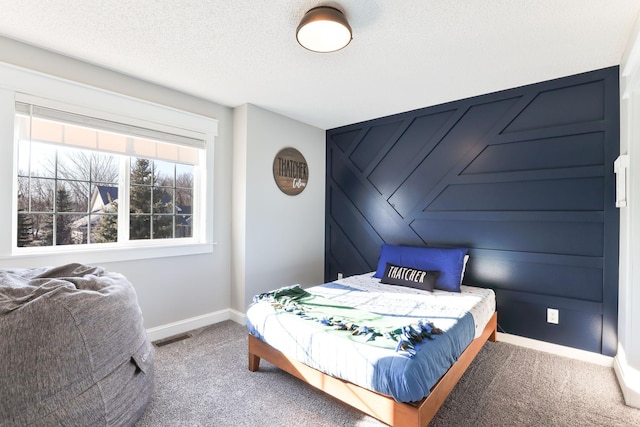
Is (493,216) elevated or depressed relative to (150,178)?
depressed

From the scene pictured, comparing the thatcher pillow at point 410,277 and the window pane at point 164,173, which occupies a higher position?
the window pane at point 164,173

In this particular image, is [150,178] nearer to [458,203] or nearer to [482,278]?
[458,203]

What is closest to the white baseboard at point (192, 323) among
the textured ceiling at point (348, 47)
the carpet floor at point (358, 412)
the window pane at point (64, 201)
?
the carpet floor at point (358, 412)

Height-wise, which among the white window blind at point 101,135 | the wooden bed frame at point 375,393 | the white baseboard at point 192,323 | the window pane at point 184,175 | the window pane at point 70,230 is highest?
the white window blind at point 101,135

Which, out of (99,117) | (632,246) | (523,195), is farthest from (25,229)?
(632,246)

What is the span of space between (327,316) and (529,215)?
2.17 m

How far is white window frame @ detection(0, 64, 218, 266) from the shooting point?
2166 mm

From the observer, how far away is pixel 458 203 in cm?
323

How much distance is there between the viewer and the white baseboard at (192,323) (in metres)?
2.89

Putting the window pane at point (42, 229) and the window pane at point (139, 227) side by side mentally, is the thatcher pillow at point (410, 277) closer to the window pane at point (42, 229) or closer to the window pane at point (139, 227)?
the window pane at point (139, 227)

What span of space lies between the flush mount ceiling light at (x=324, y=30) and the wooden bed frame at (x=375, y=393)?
2.09 metres

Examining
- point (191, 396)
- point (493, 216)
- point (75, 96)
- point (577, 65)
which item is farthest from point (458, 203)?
point (75, 96)

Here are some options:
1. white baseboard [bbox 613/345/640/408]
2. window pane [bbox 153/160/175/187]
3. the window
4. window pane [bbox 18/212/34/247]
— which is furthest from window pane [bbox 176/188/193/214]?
white baseboard [bbox 613/345/640/408]

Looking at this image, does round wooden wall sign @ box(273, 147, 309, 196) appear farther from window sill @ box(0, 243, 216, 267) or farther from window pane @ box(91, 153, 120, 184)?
window pane @ box(91, 153, 120, 184)
